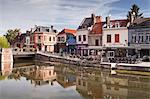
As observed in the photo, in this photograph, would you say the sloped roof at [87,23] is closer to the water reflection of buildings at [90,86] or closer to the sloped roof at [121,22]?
the sloped roof at [121,22]

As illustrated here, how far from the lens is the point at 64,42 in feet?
62.4

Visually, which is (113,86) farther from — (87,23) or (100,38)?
(87,23)

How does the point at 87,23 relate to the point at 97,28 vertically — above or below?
above

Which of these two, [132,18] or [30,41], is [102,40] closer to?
[132,18]

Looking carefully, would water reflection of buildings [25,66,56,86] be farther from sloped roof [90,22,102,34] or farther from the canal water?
sloped roof [90,22,102,34]

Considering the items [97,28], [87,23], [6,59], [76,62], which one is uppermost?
[87,23]

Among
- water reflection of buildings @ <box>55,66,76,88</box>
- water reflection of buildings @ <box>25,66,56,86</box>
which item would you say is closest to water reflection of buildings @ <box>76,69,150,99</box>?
water reflection of buildings @ <box>55,66,76,88</box>

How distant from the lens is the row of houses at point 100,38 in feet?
43.2

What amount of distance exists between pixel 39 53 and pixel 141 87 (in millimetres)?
10350

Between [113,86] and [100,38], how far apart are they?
7624 millimetres

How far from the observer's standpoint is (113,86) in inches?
310

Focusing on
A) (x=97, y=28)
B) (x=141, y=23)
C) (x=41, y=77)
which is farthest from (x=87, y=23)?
(x=41, y=77)

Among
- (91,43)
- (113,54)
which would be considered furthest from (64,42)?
(113,54)

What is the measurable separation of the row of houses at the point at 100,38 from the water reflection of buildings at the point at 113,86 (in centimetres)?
366
